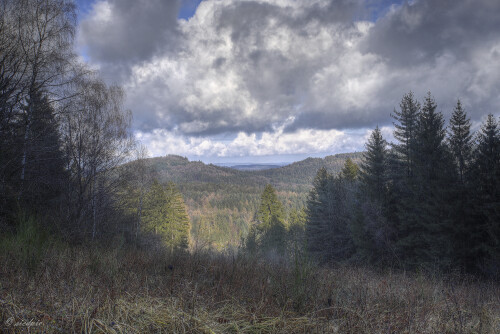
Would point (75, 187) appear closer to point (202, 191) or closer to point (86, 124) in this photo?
point (86, 124)

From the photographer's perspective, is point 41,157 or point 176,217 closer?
point 41,157

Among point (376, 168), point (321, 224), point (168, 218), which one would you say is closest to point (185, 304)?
point (376, 168)

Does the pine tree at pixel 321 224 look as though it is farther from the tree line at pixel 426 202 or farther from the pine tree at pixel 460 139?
the pine tree at pixel 460 139

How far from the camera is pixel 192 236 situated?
25.3ft

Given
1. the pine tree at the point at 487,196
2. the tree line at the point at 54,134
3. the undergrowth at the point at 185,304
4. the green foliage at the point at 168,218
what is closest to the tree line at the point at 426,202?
the pine tree at the point at 487,196

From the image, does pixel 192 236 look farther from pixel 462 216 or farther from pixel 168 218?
pixel 168 218

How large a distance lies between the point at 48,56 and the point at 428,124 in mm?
23083

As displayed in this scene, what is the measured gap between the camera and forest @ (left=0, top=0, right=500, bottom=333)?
216cm

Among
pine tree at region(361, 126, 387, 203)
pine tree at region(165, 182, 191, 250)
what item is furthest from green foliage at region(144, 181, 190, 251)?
pine tree at region(361, 126, 387, 203)

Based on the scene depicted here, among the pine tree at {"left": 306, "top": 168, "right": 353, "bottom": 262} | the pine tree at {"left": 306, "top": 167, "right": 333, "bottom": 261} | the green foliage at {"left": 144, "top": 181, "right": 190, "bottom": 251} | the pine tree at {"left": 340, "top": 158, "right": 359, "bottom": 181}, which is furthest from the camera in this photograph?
the pine tree at {"left": 340, "top": 158, "right": 359, "bottom": 181}

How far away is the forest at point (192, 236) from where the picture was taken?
216cm

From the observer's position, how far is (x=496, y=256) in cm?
A: 1208

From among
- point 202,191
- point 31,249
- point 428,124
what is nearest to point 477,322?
point 31,249

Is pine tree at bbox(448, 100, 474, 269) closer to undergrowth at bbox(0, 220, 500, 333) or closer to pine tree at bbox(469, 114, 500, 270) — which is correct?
pine tree at bbox(469, 114, 500, 270)
